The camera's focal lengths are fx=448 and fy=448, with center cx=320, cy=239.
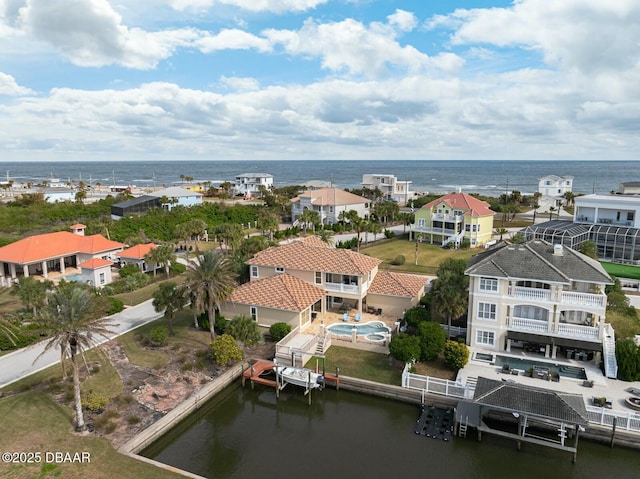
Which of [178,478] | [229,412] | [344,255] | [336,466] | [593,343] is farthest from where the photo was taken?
[344,255]

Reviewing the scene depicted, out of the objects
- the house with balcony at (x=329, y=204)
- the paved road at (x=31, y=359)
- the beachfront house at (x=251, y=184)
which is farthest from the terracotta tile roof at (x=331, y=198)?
the paved road at (x=31, y=359)


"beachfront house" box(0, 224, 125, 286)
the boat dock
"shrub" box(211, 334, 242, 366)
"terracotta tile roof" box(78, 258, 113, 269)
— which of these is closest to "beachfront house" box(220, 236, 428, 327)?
"shrub" box(211, 334, 242, 366)

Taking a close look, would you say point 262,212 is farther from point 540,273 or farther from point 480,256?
point 540,273

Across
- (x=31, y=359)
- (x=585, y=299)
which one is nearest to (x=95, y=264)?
(x=31, y=359)

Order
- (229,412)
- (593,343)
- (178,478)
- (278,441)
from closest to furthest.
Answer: (178,478) < (278,441) < (229,412) < (593,343)

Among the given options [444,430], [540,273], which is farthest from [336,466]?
[540,273]

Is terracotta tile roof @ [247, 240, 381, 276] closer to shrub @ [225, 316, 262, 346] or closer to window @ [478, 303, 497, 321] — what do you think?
shrub @ [225, 316, 262, 346]

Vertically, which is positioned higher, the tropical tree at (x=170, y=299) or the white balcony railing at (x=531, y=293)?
the white balcony railing at (x=531, y=293)

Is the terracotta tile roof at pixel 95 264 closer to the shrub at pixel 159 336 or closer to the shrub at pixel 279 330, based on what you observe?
the shrub at pixel 159 336
